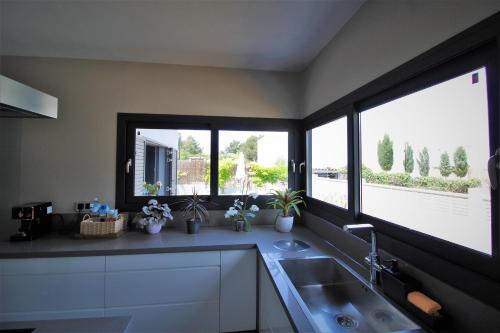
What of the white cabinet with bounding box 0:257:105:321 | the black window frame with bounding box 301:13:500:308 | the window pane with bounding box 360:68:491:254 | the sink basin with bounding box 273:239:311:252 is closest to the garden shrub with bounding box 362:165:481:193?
the window pane with bounding box 360:68:491:254

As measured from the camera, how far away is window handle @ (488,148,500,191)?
0.80 metres

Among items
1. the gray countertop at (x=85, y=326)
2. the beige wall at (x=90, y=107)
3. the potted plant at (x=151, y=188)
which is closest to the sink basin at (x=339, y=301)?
the gray countertop at (x=85, y=326)

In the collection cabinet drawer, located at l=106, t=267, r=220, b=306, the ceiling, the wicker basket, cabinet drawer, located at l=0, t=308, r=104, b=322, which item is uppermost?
the ceiling

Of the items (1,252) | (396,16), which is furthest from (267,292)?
(1,252)

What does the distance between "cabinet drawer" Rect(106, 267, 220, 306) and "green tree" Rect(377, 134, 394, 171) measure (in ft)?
4.59

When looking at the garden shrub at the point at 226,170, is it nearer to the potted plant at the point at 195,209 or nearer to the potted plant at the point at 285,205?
the potted plant at the point at 195,209

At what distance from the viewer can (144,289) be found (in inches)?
67.5

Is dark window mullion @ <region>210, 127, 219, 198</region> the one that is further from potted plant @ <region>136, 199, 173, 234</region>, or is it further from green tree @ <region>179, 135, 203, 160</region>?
potted plant @ <region>136, 199, 173, 234</region>

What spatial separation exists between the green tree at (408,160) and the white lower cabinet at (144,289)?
3.99ft

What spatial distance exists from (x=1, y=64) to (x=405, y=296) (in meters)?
3.49

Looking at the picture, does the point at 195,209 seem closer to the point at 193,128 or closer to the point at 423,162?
the point at 193,128

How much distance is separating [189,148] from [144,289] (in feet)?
4.28

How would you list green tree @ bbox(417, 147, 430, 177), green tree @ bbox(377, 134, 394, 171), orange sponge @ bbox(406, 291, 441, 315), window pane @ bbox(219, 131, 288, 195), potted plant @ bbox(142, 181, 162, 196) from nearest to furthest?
orange sponge @ bbox(406, 291, 441, 315) < green tree @ bbox(417, 147, 430, 177) < green tree @ bbox(377, 134, 394, 171) < potted plant @ bbox(142, 181, 162, 196) < window pane @ bbox(219, 131, 288, 195)

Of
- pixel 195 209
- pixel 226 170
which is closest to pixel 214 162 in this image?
pixel 226 170
